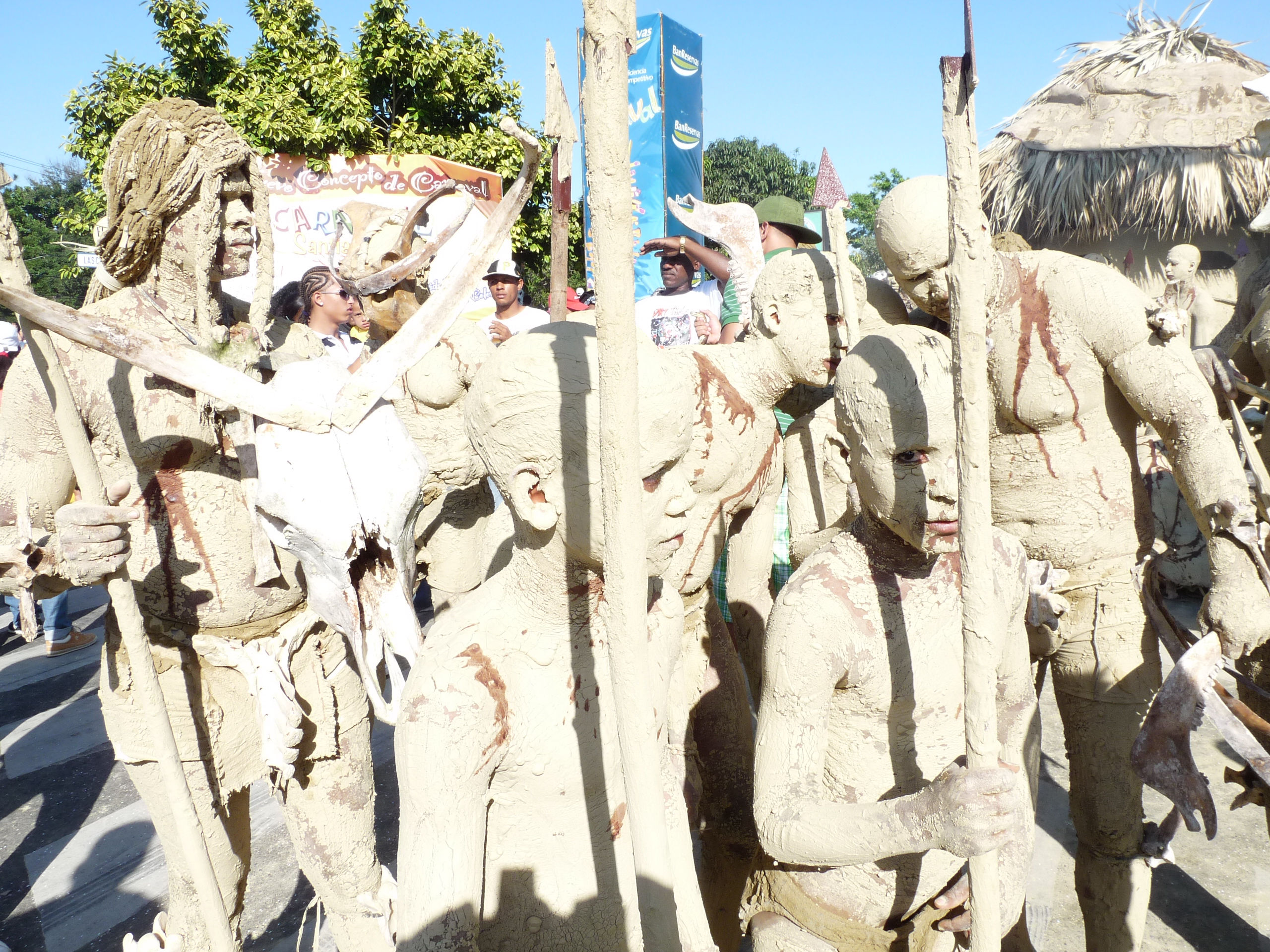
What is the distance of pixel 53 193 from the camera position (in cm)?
2092

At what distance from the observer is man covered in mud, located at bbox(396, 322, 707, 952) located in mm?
1354

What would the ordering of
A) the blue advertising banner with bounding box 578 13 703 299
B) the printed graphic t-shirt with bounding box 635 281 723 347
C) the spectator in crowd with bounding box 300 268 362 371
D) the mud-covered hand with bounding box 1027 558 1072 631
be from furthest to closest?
the blue advertising banner with bounding box 578 13 703 299 → the printed graphic t-shirt with bounding box 635 281 723 347 → the spectator in crowd with bounding box 300 268 362 371 → the mud-covered hand with bounding box 1027 558 1072 631

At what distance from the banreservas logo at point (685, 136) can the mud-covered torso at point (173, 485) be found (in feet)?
29.2

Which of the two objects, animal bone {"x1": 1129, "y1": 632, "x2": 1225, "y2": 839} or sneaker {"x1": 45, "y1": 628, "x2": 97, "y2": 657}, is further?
sneaker {"x1": 45, "y1": 628, "x2": 97, "y2": 657}

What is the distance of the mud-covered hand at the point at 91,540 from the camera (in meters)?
1.89

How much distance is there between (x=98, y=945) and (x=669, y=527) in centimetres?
348

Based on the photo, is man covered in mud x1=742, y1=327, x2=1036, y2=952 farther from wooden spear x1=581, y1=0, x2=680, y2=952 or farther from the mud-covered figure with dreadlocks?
the mud-covered figure with dreadlocks

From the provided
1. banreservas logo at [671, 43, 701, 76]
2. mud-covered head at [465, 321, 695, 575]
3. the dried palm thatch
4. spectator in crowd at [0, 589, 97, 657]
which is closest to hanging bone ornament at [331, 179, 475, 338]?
mud-covered head at [465, 321, 695, 575]

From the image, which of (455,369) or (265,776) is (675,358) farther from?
(265,776)

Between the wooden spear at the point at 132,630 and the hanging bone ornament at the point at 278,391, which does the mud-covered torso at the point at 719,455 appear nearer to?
the hanging bone ornament at the point at 278,391

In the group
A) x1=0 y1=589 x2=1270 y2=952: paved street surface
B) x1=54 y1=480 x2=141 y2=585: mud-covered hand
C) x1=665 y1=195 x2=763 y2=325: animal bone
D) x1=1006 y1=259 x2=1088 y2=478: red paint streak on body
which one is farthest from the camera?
x1=665 y1=195 x2=763 y2=325: animal bone

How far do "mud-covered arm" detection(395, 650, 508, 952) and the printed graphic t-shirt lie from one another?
4399 mm

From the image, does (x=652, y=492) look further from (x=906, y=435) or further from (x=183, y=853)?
(x=183, y=853)

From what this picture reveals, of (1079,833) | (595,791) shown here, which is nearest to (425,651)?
(595,791)
